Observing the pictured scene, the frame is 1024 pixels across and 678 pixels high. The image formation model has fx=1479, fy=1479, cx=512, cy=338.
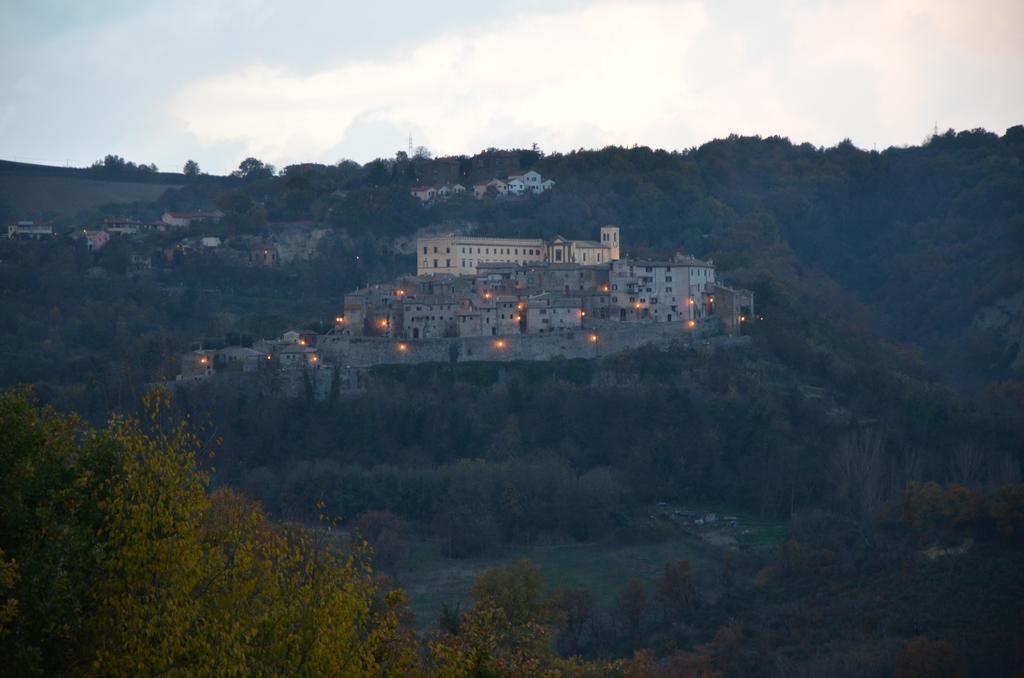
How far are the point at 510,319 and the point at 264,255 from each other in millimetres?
19581

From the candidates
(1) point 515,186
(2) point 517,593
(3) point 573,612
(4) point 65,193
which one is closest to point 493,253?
(1) point 515,186

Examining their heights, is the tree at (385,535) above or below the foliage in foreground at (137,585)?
below

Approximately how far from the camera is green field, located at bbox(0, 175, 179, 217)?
78.0m

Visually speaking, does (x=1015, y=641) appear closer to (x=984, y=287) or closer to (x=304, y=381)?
(x=304, y=381)

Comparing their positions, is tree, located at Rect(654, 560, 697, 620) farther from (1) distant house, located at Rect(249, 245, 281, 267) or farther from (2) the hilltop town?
(1) distant house, located at Rect(249, 245, 281, 267)

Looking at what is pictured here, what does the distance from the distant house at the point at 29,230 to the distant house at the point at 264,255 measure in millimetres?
9606

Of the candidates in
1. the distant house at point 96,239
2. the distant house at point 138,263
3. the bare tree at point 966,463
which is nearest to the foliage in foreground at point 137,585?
the bare tree at point 966,463

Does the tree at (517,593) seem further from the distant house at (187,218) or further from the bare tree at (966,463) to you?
the distant house at (187,218)

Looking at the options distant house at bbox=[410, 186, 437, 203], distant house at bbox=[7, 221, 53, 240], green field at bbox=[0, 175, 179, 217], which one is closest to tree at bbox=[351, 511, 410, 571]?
distant house at bbox=[410, 186, 437, 203]

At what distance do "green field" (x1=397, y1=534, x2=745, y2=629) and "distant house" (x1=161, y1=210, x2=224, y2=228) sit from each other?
32.1 meters

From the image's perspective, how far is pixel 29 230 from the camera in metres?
66.3

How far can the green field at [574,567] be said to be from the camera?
113 ft

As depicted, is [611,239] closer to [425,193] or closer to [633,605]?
[425,193]

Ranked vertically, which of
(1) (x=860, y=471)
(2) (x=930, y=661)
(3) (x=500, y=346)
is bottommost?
(2) (x=930, y=661)
